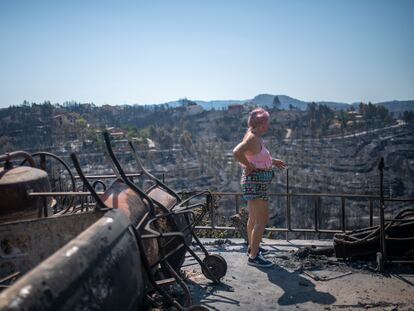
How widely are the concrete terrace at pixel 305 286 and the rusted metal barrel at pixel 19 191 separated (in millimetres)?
2438

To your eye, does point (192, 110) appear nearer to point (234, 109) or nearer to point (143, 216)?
point (234, 109)

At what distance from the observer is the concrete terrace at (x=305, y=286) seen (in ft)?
14.4

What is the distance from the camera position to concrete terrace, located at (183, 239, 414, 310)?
14.4 ft

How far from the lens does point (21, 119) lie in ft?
222

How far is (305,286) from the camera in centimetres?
489

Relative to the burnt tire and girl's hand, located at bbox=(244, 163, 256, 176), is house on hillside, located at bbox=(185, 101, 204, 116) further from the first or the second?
the burnt tire

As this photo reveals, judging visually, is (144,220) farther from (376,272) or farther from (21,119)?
(21,119)

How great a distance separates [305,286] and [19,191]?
165 inches

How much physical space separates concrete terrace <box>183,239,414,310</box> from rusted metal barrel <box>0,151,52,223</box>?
2438 millimetres

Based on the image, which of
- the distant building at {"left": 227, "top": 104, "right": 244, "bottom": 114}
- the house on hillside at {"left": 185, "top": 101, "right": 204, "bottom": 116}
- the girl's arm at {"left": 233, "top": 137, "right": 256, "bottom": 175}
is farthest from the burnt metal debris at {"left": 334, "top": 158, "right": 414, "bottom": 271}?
the house on hillside at {"left": 185, "top": 101, "right": 204, "bottom": 116}

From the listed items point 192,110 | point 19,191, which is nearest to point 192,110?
point 192,110

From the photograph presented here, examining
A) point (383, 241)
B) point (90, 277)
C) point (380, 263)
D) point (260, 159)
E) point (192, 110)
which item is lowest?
point (380, 263)

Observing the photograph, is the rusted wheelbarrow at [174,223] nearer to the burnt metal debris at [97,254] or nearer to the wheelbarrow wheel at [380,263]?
the burnt metal debris at [97,254]

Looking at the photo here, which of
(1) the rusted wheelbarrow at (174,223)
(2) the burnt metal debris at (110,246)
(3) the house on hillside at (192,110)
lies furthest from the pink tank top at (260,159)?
(3) the house on hillside at (192,110)
